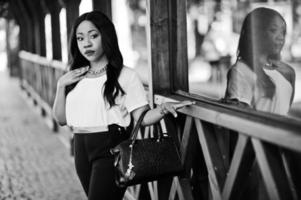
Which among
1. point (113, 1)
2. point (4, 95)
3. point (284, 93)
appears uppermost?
point (113, 1)

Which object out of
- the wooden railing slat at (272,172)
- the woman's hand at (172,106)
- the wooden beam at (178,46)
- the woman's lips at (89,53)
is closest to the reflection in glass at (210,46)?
the wooden beam at (178,46)

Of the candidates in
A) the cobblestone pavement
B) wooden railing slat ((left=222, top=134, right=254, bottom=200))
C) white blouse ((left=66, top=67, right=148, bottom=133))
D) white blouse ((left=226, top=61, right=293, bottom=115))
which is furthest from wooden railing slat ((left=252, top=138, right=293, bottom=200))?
the cobblestone pavement

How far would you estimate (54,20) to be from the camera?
852 centimetres

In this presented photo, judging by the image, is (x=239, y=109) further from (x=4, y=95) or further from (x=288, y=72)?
(x=4, y=95)

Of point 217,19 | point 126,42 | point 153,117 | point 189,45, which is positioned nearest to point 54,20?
point 126,42

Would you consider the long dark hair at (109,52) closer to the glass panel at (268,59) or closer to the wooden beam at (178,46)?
the wooden beam at (178,46)

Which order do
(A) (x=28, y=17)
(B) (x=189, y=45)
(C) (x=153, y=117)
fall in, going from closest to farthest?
(C) (x=153, y=117), (B) (x=189, y=45), (A) (x=28, y=17)

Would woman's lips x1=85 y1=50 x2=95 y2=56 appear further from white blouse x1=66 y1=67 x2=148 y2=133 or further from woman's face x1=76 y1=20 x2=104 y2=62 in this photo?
white blouse x1=66 y1=67 x2=148 y2=133

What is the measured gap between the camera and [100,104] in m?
2.74

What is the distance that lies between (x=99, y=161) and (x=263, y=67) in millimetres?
1012

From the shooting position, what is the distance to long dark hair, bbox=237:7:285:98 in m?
2.39

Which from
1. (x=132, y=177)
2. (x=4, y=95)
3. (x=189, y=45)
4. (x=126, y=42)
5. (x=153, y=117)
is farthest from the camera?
(x=4, y=95)

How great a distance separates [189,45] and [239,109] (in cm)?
98

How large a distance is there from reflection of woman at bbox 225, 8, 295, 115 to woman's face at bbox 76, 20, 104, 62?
0.79 m
